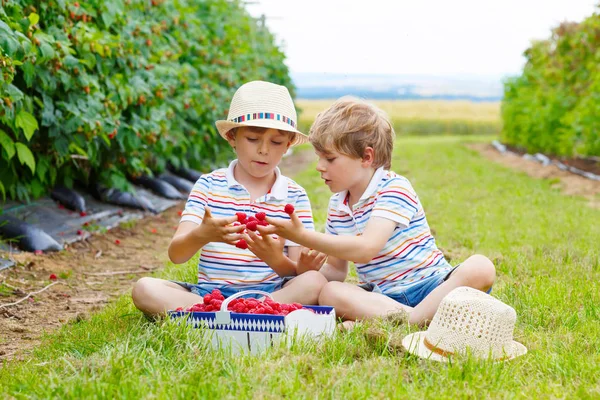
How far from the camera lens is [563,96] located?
15102 mm

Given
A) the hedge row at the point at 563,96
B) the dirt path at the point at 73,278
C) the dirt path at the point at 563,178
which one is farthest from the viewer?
the hedge row at the point at 563,96

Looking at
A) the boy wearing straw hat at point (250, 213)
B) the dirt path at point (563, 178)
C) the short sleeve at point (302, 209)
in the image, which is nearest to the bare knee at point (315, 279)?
the boy wearing straw hat at point (250, 213)

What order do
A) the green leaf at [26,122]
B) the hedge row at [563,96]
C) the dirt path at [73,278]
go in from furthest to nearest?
1. the hedge row at [563,96]
2. the green leaf at [26,122]
3. the dirt path at [73,278]

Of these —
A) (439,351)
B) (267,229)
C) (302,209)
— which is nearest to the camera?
(439,351)

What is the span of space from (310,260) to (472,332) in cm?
96

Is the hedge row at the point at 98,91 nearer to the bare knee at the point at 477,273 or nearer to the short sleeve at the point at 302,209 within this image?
the short sleeve at the point at 302,209

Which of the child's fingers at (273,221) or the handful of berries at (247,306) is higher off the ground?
the child's fingers at (273,221)

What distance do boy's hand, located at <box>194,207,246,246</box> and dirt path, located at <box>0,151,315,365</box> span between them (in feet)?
3.02

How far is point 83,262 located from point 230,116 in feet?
7.52

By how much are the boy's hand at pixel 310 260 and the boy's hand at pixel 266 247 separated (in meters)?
0.12

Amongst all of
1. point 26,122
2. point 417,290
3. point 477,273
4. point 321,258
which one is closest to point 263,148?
point 321,258

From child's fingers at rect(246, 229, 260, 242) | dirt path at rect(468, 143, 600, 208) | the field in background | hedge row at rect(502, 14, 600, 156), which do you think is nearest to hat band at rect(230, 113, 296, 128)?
child's fingers at rect(246, 229, 260, 242)

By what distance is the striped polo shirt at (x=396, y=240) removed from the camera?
11.1 feet

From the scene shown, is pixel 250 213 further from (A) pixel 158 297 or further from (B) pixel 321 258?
(A) pixel 158 297
